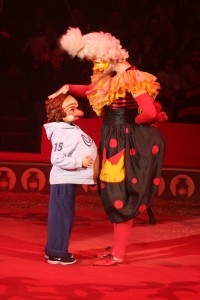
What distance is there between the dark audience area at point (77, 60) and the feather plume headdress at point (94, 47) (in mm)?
3589

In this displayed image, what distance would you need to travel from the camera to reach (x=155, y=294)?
3.60 metres

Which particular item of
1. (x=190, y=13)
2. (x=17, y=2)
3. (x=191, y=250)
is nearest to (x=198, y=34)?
(x=190, y=13)

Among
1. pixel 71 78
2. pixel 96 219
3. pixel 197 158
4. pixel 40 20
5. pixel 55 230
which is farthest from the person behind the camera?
pixel 40 20

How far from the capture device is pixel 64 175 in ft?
13.9

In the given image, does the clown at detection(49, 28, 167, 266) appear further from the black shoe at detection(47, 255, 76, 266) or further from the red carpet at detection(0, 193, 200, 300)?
the red carpet at detection(0, 193, 200, 300)

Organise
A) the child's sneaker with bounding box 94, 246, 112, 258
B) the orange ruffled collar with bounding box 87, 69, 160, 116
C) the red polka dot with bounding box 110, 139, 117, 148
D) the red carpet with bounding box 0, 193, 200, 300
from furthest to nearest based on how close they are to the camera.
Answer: the child's sneaker with bounding box 94, 246, 112, 258 → the red polka dot with bounding box 110, 139, 117, 148 → the orange ruffled collar with bounding box 87, 69, 160, 116 → the red carpet with bounding box 0, 193, 200, 300

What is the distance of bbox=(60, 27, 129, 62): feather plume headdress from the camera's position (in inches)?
165

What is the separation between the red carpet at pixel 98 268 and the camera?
11.8ft

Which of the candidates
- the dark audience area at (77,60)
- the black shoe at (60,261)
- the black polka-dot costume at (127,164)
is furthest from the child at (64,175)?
the dark audience area at (77,60)

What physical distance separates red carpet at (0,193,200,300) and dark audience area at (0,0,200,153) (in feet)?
6.38

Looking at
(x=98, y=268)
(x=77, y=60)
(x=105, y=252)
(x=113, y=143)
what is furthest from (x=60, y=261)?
(x=77, y=60)

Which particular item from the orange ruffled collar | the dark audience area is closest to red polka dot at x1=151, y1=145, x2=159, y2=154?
the orange ruffled collar

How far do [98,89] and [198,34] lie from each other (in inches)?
176

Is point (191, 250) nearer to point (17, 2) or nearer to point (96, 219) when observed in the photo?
point (96, 219)
